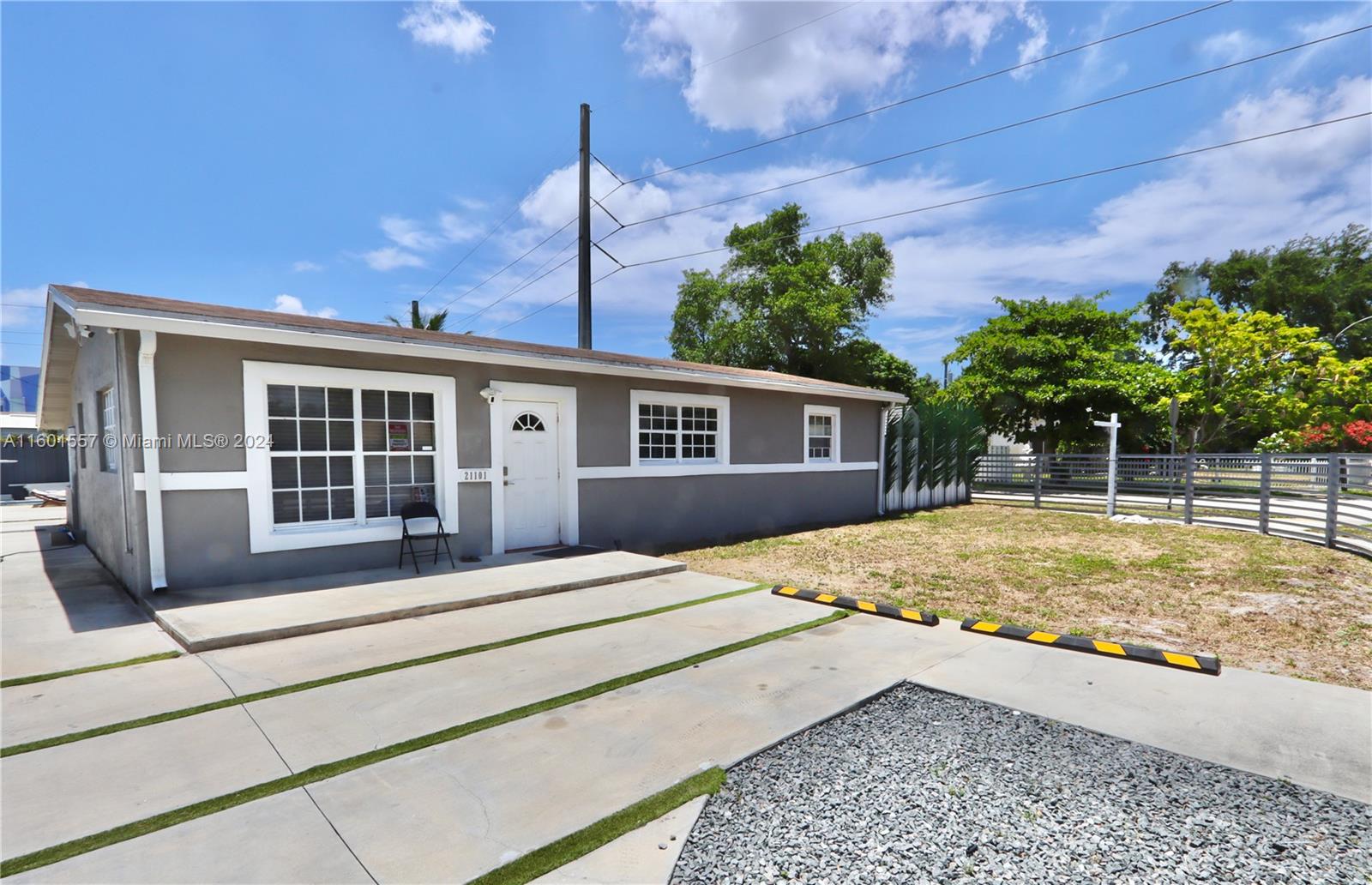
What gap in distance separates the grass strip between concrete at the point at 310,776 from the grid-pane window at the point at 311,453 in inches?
177

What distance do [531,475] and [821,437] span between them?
6826 mm

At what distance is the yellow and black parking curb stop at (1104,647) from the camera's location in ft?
14.1

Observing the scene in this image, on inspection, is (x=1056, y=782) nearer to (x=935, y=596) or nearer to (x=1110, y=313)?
(x=935, y=596)

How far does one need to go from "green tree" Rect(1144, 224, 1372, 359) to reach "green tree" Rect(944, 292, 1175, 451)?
7001 millimetres

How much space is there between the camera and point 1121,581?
7453 millimetres

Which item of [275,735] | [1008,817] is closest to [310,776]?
[275,735]

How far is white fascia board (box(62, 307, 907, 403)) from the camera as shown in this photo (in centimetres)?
529

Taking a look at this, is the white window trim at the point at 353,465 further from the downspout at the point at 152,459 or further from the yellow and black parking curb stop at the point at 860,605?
the yellow and black parking curb stop at the point at 860,605

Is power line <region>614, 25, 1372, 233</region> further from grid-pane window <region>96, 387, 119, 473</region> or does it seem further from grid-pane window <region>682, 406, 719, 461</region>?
grid-pane window <region>96, 387, 119, 473</region>

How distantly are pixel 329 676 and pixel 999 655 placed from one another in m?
4.76

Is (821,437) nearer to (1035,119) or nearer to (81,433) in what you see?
(1035,119)

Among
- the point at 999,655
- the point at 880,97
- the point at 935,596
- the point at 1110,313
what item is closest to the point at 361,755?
the point at 999,655

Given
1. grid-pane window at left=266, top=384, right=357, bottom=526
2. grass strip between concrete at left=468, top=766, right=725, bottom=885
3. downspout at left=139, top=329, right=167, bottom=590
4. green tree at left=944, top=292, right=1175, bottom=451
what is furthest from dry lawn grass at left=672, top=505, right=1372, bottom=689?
green tree at left=944, top=292, right=1175, bottom=451

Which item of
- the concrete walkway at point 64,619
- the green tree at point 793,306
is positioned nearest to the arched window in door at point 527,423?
the concrete walkway at point 64,619
